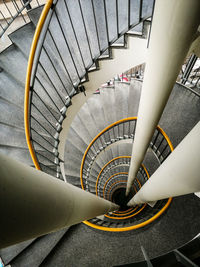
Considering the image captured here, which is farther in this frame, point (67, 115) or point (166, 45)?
point (67, 115)

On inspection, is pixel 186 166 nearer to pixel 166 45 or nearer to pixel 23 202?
pixel 166 45

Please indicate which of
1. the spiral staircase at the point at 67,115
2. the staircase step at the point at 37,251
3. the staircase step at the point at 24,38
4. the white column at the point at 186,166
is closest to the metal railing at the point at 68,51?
the spiral staircase at the point at 67,115

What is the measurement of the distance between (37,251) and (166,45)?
447 centimetres

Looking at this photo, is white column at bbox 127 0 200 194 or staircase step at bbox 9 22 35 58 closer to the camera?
white column at bbox 127 0 200 194

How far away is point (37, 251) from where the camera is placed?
11.3 feet

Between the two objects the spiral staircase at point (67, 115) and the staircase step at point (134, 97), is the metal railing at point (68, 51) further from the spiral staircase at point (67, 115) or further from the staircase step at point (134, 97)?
the staircase step at point (134, 97)

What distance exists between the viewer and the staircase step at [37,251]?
3345 millimetres

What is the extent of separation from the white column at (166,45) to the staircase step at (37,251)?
3807 mm

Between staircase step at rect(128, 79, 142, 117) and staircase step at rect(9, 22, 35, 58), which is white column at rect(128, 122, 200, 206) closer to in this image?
staircase step at rect(9, 22, 35, 58)

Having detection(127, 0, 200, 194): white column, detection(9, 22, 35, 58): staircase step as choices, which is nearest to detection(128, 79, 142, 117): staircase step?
detection(9, 22, 35, 58): staircase step

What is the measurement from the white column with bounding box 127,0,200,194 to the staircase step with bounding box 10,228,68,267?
12.5 ft

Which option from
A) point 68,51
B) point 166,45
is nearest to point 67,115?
point 68,51

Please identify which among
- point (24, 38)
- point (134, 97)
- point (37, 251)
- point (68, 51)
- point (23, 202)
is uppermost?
point (134, 97)

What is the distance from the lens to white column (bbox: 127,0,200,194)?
713 millimetres
